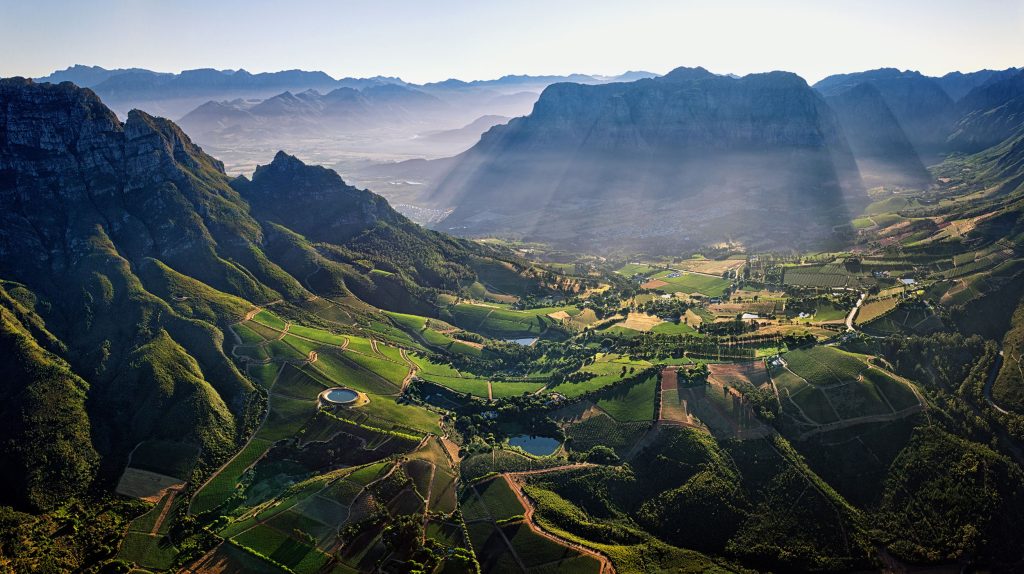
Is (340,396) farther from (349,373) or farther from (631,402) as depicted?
(631,402)

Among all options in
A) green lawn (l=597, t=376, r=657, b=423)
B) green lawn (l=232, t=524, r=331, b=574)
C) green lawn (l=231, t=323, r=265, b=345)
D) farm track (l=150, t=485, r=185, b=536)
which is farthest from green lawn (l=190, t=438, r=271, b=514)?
green lawn (l=597, t=376, r=657, b=423)

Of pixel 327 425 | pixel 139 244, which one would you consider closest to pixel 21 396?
pixel 327 425

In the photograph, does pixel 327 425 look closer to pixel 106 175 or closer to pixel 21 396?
pixel 21 396

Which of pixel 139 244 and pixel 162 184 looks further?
pixel 162 184

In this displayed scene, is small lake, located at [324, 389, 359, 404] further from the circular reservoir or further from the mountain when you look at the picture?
the mountain

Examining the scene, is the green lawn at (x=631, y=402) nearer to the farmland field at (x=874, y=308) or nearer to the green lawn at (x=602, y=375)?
the green lawn at (x=602, y=375)

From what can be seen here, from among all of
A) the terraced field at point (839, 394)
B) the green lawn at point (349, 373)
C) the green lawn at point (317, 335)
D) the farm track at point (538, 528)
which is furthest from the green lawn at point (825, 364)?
the green lawn at point (317, 335)
